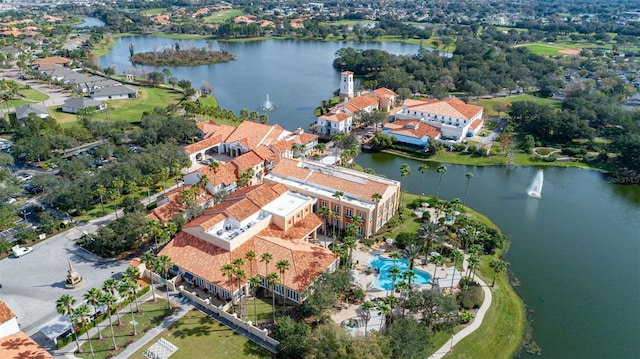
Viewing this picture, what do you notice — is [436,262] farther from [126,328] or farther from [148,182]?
[148,182]

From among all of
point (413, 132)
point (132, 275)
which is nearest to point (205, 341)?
point (132, 275)

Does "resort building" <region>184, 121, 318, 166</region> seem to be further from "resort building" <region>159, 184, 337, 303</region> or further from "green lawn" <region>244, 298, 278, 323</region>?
"green lawn" <region>244, 298, 278, 323</region>

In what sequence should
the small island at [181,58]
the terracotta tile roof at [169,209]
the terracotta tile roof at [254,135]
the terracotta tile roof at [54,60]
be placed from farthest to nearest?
the small island at [181,58], the terracotta tile roof at [54,60], the terracotta tile roof at [254,135], the terracotta tile roof at [169,209]

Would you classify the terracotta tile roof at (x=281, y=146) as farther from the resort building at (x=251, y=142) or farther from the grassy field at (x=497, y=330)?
the grassy field at (x=497, y=330)

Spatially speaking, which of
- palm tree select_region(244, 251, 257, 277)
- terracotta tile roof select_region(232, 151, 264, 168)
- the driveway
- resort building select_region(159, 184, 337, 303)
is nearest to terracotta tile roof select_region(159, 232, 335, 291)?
resort building select_region(159, 184, 337, 303)

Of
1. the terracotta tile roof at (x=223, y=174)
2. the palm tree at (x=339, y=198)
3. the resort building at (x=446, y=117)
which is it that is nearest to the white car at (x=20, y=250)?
the terracotta tile roof at (x=223, y=174)
